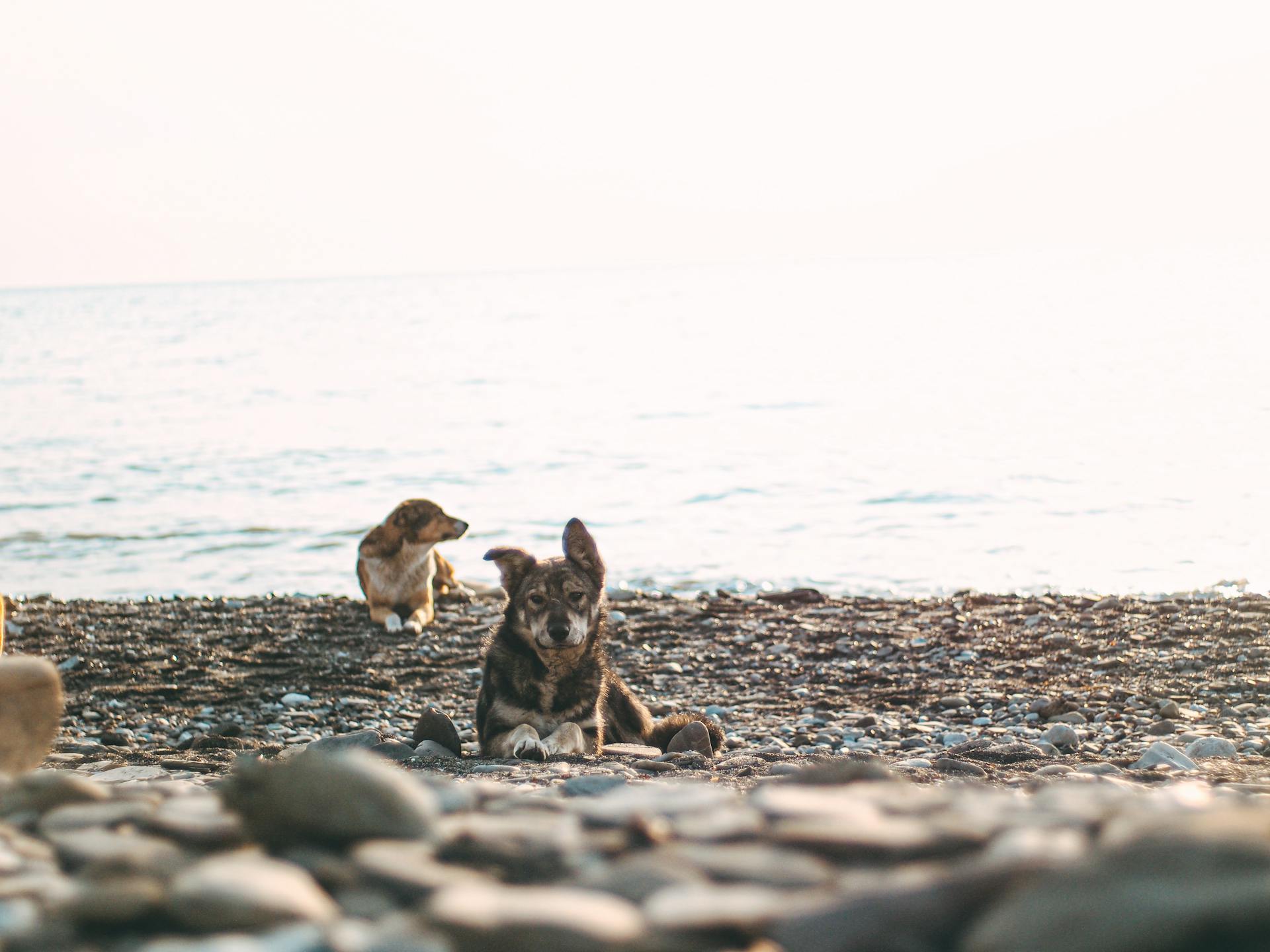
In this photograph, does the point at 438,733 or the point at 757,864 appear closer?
the point at 757,864

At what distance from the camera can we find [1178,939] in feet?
6.46

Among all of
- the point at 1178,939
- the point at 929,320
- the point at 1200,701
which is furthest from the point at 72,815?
the point at 929,320

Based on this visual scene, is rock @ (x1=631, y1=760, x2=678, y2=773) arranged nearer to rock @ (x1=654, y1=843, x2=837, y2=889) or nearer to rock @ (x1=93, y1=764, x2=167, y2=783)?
rock @ (x1=93, y1=764, x2=167, y2=783)

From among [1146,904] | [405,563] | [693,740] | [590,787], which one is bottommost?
[693,740]

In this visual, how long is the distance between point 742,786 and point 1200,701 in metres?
4.20

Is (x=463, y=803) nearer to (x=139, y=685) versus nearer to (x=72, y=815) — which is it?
(x=72, y=815)

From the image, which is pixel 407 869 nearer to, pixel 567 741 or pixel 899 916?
pixel 899 916

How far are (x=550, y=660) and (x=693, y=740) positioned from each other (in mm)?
989

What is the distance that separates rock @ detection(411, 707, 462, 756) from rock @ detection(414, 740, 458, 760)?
0.02 m

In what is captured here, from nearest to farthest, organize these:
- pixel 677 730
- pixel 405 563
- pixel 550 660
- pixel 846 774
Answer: pixel 846 774
pixel 550 660
pixel 677 730
pixel 405 563

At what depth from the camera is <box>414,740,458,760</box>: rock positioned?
6547mm

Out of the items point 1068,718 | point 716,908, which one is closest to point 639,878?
point 716,908

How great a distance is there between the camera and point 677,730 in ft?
23.5

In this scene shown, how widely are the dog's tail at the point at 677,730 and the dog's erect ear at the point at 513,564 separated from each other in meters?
1.32
